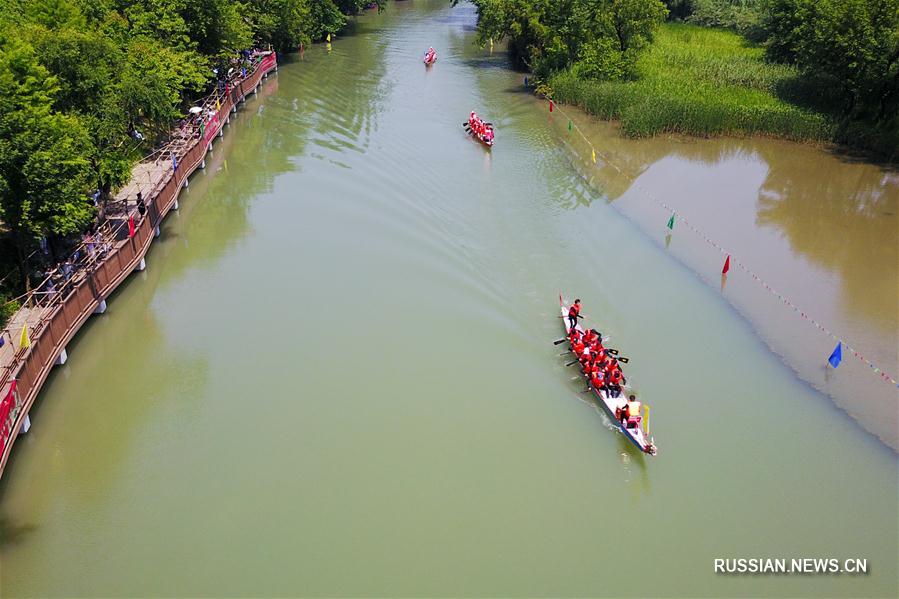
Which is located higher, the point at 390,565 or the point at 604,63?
the point at 604,63

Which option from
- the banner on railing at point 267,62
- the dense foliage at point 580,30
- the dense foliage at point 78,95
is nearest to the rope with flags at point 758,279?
the dense foliage at point 580,30

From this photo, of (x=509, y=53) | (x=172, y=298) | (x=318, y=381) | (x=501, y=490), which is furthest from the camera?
(x=509, y=53)

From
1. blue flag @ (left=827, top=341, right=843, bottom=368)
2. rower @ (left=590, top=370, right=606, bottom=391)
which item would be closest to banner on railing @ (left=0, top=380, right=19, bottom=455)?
rower @ (left=590, top=370, right=606, bottom=391)

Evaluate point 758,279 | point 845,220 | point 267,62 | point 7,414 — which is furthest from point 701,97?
point 7,414

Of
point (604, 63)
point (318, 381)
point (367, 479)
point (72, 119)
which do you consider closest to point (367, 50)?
point (604, 63)

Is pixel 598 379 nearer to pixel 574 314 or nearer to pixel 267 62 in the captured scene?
pixel 574 314

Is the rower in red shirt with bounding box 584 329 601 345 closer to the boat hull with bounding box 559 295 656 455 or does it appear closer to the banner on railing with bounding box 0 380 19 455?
the boat hull with bounding box 559 295 656 455

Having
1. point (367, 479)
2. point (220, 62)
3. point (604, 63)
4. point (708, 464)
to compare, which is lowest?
point (708, 464)

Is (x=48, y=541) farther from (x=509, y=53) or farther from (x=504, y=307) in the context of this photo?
(x=509, y=53)
